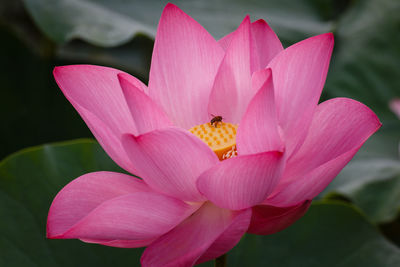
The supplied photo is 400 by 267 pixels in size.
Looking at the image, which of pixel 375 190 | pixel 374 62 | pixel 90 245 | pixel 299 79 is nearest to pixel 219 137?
pixel 299 79

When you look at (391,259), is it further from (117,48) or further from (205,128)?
(117,48)

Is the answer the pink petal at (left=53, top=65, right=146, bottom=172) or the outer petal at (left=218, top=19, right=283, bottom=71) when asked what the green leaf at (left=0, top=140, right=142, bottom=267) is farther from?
the outer petal at (left=218, top=19, right=283, bottom=71)

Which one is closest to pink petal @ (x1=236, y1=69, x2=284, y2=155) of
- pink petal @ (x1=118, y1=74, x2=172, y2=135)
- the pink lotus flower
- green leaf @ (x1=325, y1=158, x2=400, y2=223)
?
the pink lotus flower

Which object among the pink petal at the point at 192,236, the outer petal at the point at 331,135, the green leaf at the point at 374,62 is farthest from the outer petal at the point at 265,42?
the green leaf at the point at 374,62

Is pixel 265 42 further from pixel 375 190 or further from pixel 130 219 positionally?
pixel 375 190

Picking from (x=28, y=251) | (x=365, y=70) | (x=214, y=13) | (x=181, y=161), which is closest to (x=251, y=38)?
(x=181, y=161)
